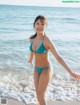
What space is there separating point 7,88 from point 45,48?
2.63 metres

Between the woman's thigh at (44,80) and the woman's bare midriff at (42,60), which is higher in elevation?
the woman's bare midriff at (42,60)

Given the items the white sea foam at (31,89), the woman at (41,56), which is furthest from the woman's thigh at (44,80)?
the white sea foam at (31,89)

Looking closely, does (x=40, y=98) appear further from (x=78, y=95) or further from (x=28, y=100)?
(x=78, y=95)

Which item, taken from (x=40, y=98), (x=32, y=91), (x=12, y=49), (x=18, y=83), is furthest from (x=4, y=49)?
(x=40, y=98)

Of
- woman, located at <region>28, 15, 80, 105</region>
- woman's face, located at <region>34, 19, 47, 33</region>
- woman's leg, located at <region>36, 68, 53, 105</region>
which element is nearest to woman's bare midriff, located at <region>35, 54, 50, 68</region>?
woman, located at <region>28, 15, 80, 105</region>

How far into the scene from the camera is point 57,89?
655 centimetres

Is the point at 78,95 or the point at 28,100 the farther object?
the point at 78,95

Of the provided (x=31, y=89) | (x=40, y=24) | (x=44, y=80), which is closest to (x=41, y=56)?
(x=44, y=80)

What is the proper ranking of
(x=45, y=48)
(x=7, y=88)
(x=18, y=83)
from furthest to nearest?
(x=18, y=83)
(x=7, y=88)
(x=45, y=48)

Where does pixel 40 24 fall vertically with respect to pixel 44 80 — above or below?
above

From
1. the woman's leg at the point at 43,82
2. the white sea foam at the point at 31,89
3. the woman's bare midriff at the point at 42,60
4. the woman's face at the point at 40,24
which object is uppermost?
the woman's face at the point at 40,24

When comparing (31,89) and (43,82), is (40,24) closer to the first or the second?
(43,82)

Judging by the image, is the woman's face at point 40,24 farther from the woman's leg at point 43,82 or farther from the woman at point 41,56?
the woman's leg at point 43,82

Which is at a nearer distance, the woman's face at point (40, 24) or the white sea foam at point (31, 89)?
the woman's face at point (40, 24)
